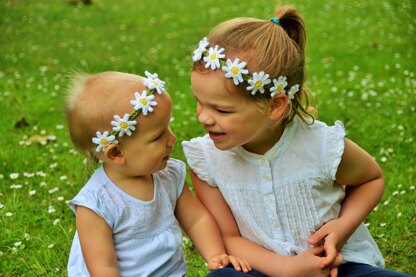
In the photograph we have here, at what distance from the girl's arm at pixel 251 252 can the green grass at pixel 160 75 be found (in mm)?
758

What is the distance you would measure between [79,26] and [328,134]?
8.67 meters

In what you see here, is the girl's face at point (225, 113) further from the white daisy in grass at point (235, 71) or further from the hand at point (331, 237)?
the hand at point (331, 237)

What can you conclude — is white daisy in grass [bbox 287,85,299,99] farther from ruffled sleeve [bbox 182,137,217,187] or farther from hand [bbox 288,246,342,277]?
hand [bbox 288,246,342,277]

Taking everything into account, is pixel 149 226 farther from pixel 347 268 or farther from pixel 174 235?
pixel 347 268

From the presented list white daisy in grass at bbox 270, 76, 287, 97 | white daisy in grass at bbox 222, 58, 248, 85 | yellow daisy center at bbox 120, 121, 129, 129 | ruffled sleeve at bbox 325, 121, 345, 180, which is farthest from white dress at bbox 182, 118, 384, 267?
yellow daisy center at bbox 120, 121, 129, 129

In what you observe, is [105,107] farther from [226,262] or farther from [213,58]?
[226,262]

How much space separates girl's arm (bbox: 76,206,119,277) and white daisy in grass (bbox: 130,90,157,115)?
1.57 ft

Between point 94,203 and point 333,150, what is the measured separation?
41.9 inches

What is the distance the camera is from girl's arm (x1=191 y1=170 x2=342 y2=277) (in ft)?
9.57

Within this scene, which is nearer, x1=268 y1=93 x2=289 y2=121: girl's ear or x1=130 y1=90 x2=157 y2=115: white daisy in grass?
x1=130 y1=90 x2=157 y2=115: white daisy in grass

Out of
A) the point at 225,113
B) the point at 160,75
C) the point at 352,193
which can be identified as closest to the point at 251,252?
the point at 352,193

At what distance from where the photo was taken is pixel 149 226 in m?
2.94

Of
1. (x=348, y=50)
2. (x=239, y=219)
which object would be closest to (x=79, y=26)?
(x=348, y=50)

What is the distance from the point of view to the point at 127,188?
2947mm
